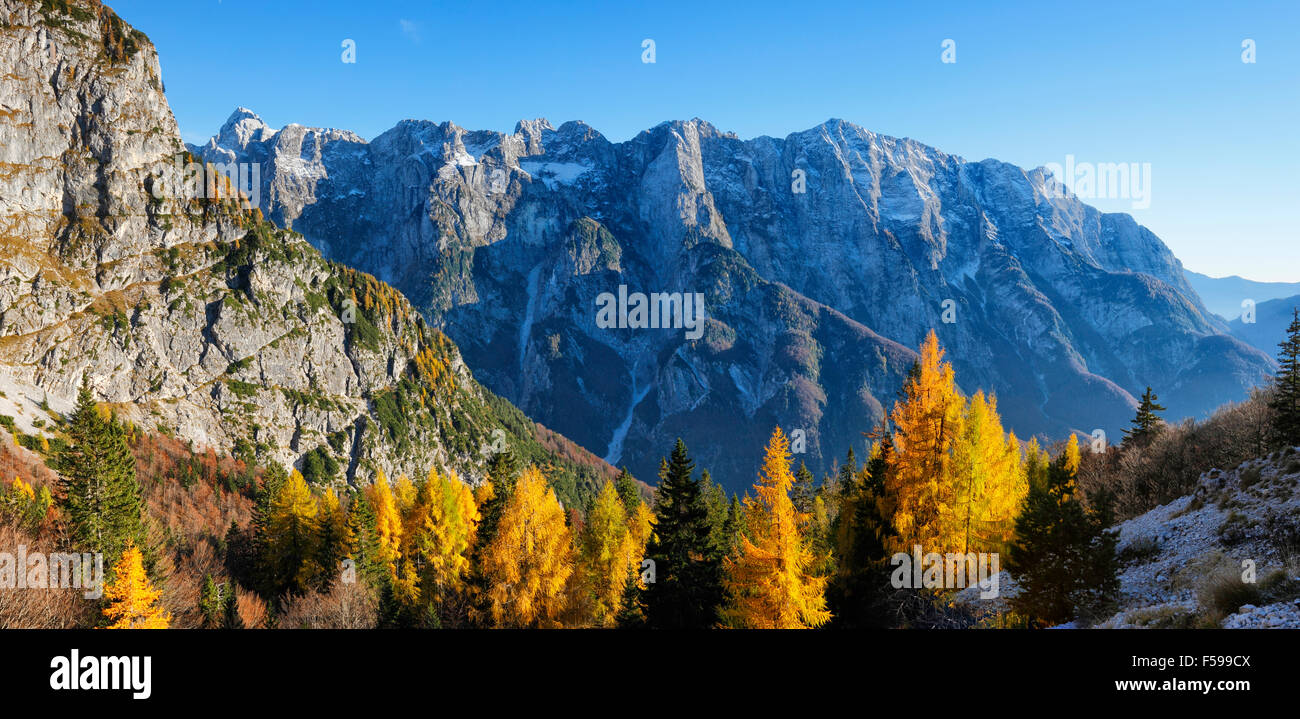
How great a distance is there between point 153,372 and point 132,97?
92.3 metres

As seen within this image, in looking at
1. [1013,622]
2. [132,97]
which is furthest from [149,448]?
[1013,622]

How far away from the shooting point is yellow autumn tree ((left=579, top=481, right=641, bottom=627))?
4119 cm

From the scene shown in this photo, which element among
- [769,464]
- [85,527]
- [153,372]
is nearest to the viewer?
[769,464]

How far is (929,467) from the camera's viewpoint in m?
→ 24.8

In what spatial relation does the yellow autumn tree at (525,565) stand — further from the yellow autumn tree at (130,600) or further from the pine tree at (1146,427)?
the pine tree at (1146,427)

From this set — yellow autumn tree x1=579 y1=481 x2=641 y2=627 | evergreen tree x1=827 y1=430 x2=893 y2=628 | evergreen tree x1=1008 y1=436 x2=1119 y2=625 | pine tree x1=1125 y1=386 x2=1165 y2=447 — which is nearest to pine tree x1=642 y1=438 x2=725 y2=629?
evergreen tree x1=827 y1=430 x2=893 y2=628

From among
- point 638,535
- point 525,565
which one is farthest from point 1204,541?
point 638,535

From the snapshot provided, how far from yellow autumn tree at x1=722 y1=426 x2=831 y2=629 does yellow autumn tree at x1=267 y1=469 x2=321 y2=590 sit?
4749 centimetres

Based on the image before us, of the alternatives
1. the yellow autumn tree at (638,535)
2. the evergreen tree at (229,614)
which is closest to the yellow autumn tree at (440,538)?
the evergreen tree at (229,614)

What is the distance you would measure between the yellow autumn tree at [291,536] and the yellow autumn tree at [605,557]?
27.3m

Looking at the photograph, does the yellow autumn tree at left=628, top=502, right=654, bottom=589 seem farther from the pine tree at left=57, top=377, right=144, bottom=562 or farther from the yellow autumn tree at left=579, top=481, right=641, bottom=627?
the pine tree at left=57, top=377, right=144, bottom=562
